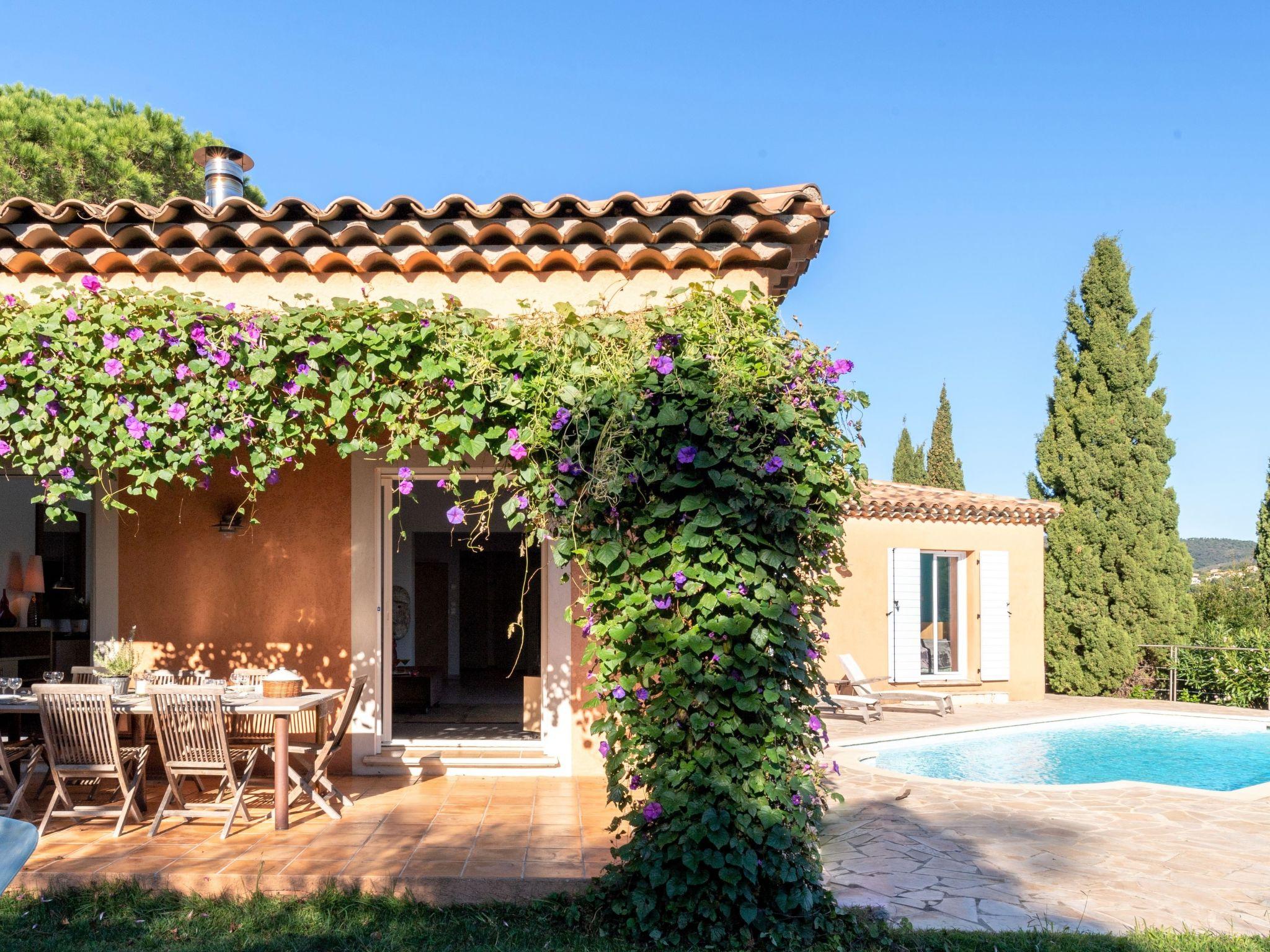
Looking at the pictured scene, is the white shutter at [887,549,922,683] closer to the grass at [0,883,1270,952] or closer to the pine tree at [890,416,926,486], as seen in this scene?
the grass at [0,883,1270,952]

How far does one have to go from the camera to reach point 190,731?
5.50 metres

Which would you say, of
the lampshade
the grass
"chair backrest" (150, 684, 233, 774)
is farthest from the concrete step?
the lampshade

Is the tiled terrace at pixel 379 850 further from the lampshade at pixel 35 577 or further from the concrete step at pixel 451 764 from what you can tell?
the lampshade at pixel 35 577

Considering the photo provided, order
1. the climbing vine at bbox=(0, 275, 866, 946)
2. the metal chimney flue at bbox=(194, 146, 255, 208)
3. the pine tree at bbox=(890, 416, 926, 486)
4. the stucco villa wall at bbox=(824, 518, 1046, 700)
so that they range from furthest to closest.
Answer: the pine tree at bbox=(890, 416, 926, 486) < the stucco villa wall at bbox=(824, 518, 1046, 700) < the metal chimney flue at bbox=(194, 146, 255, 208) < the climbing vine at bbox=(0, 275, 866, 946)

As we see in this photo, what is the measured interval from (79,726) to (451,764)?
2715 millimetres

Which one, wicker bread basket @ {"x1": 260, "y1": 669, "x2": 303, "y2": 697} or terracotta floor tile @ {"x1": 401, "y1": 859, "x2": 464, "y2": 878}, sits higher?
wicker bread basket @ {"x1": 260, "y1": 669, "x2": 303, "y2": 697}

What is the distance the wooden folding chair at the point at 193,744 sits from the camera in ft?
17.8

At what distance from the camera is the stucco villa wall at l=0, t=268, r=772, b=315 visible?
5.82 meters

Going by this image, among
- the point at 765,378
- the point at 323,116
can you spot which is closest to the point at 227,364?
the point at 765,378

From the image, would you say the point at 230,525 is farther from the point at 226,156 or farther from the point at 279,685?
the point at 226,156

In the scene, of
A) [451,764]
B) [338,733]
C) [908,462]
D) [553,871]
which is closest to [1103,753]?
[451,764]

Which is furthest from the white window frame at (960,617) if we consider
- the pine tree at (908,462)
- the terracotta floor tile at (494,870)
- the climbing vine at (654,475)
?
the pine tree at (908,462)

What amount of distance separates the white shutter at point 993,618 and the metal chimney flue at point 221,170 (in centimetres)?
1223

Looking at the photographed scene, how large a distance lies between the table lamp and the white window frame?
483 inches
